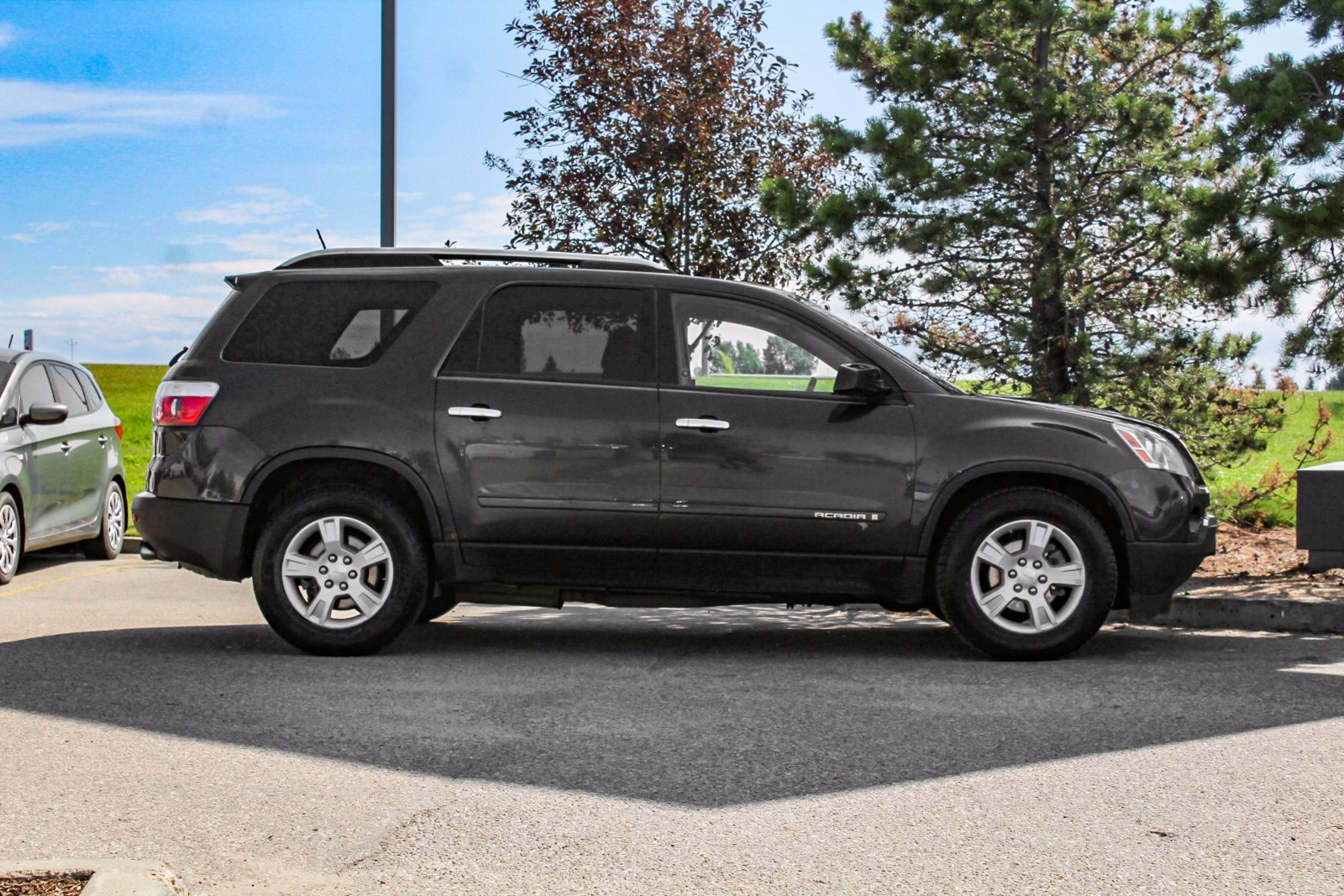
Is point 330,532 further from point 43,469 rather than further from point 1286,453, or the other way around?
point 1286,453

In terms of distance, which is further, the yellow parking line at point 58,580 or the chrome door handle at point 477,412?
the yellow parking line at point 58,580

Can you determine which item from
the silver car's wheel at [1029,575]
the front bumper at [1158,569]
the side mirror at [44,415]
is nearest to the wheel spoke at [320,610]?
the silver car's wheel at [1029,575]

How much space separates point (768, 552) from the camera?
7184 millimetres

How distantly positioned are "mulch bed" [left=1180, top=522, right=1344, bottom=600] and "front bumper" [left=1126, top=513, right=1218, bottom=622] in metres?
1.62

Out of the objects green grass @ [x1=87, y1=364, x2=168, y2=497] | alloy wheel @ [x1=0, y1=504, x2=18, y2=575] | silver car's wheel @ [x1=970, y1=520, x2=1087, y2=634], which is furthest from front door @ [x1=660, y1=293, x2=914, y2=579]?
green grass @ [x1=87, y1=364, x2=168, y2=497]

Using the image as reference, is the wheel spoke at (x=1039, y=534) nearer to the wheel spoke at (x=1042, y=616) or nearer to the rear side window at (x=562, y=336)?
the wheel spoke at (x=1042, y=616)

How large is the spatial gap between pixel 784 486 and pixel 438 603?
2280 millimetres

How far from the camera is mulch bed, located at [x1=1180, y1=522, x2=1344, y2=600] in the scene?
30.0ft

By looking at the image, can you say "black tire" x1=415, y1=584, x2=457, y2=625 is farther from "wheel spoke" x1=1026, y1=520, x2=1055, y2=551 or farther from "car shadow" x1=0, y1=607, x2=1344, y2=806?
"wheel spoke" x1=1026, y1=520, x2=1055, y2=551

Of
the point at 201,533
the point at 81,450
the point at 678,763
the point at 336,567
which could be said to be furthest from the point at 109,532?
the point at 678,763

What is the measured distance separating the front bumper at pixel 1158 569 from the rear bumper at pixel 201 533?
15.1 ft

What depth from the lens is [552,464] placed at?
723 centimetres

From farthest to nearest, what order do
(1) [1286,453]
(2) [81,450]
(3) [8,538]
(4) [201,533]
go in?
(1) [1286,453] < (2) [81,450] < (3) [8,538] < (4) [201,533]

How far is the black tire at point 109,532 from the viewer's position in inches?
493
